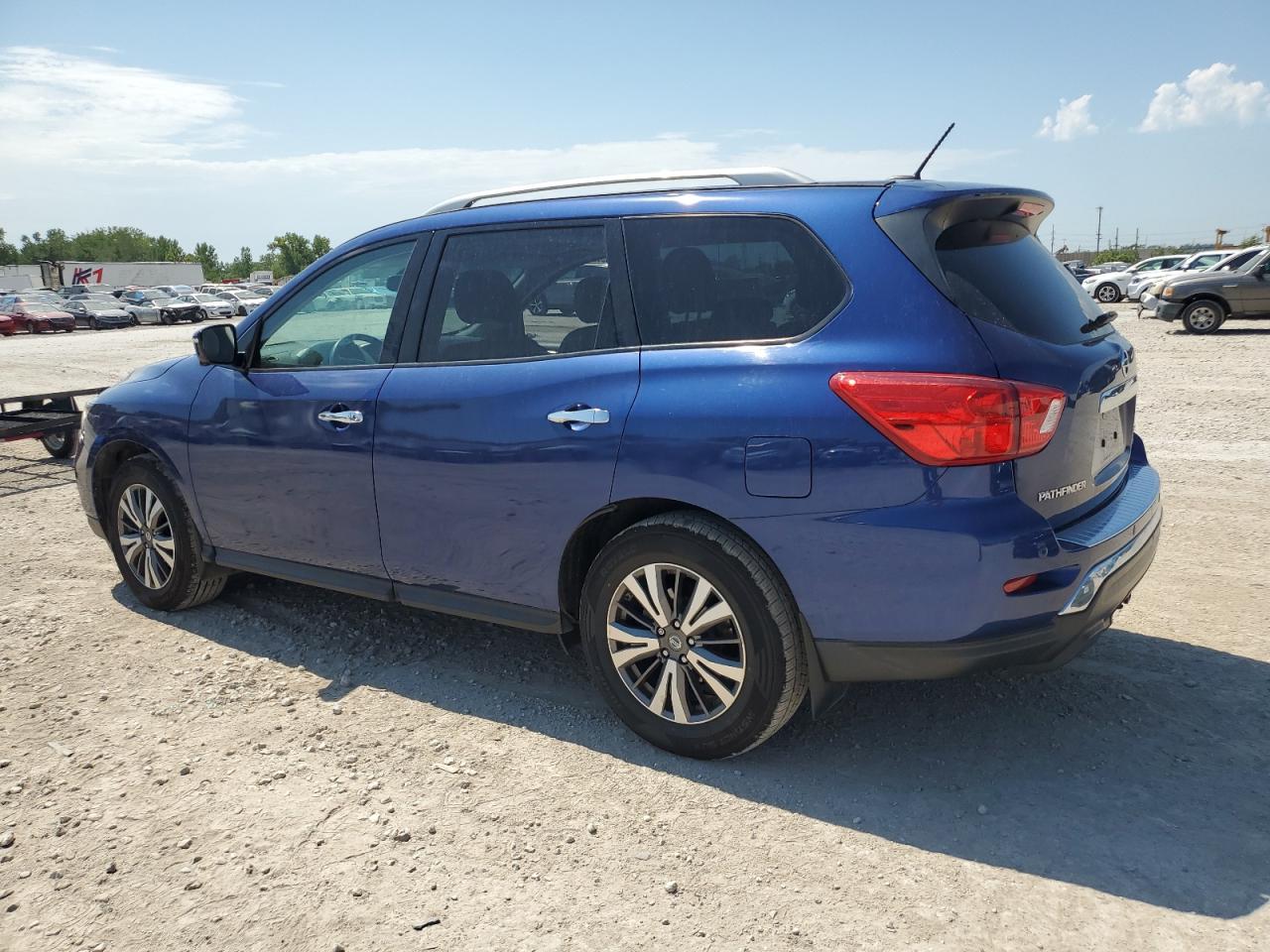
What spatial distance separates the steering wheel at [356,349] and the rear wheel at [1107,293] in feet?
112

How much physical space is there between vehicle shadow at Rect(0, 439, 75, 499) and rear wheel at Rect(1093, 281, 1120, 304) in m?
32.2

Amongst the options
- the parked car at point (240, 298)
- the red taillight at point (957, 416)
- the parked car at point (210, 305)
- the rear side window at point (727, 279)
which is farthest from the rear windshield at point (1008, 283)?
the parked car at point (210, 305)

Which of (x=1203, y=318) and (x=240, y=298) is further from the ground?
(x=240, y=298)

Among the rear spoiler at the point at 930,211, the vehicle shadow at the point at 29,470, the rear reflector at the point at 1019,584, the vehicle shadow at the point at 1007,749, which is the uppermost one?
the rear spoiler at the point at 930,211

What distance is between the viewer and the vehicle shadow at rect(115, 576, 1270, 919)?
2.91 metres

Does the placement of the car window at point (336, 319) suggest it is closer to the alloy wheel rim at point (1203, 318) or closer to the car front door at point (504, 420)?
the car front door at point (504, 420)

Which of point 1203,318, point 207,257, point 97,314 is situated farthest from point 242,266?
point 1203,318

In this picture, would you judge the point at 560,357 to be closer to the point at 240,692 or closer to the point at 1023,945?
the point at 240,692

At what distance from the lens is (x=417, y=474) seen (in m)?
3.93

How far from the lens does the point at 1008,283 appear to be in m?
3.26

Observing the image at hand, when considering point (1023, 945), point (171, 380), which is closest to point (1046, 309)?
point (1023, 945)

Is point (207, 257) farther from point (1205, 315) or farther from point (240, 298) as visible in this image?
point (1205, 315)

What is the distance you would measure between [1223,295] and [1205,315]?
1.69ft

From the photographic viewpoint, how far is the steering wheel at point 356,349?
13.9 feet
